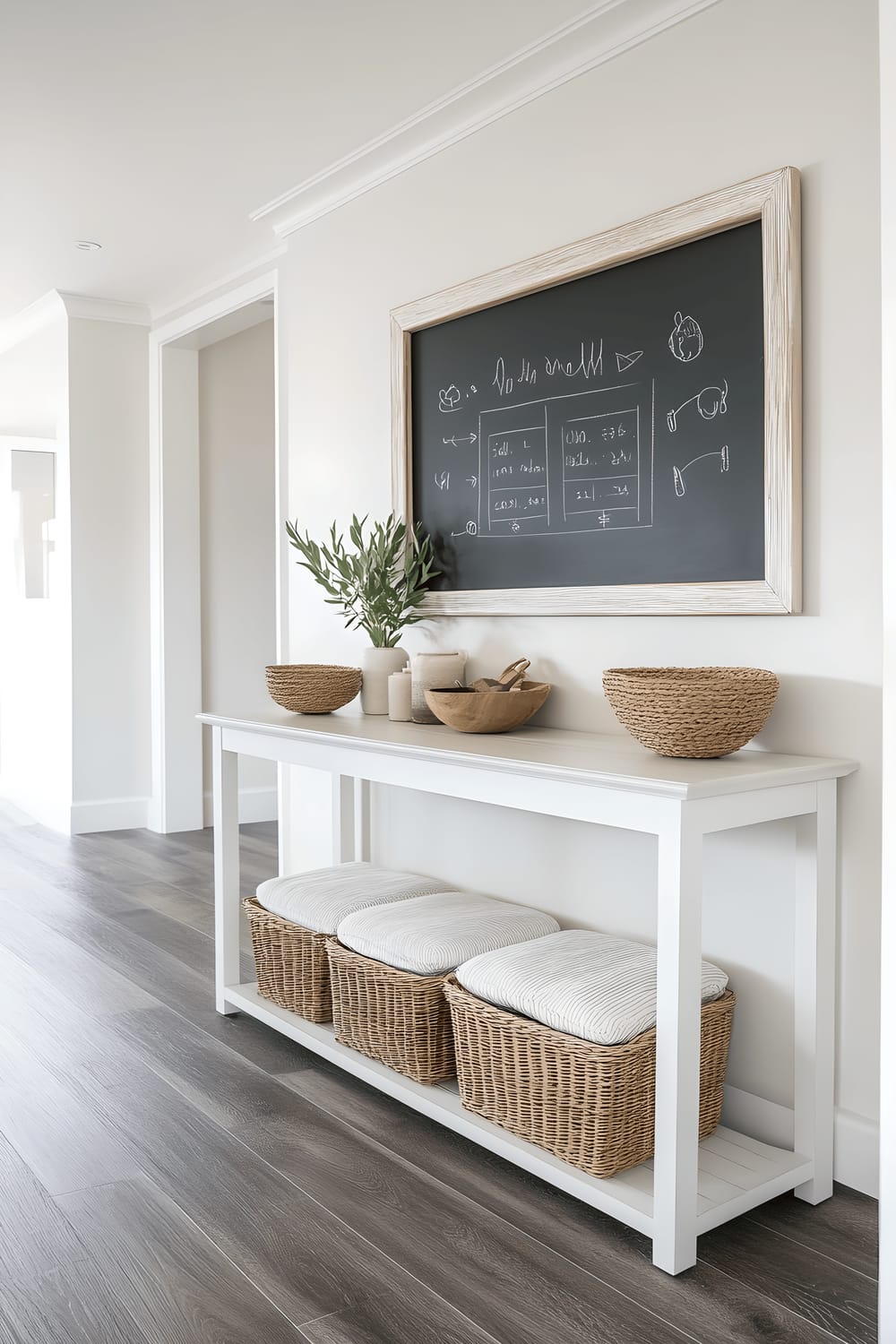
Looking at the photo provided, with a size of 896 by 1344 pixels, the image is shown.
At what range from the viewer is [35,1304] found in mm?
1650

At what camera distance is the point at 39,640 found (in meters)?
5.71

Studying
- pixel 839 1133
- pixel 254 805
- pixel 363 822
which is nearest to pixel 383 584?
pixel 363 822

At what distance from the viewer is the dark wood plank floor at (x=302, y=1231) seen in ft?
5.29

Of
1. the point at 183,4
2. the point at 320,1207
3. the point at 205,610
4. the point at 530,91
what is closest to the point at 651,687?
the point at 320,1207

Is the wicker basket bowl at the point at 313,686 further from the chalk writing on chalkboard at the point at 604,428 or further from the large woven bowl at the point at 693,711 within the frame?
the large woven bowl at the point at 693,711

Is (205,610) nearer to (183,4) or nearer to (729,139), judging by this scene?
(183,4)

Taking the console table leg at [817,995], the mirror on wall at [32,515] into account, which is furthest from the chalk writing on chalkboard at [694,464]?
the mirror on wall at [32,515]

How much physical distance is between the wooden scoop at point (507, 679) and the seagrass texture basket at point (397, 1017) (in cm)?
68

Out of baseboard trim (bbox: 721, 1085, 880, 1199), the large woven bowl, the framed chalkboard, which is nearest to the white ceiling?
the framed chalkboard

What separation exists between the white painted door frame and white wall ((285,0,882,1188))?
7.89ft

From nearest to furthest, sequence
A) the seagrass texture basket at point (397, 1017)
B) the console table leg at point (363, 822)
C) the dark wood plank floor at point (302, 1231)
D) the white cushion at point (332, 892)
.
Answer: the dark wood plank floor at point (302, 1231)
the seagrass texture basket at point (397, 1017)
the white cushion at point (332, 892)
the console table leg at point (363, 822)

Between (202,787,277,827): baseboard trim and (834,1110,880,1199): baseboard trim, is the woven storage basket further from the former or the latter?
(202,787,277,827): baseboard trim

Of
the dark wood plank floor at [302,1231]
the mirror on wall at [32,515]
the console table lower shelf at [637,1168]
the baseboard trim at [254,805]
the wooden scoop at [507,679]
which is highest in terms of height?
the mirror on wall at [32,515]

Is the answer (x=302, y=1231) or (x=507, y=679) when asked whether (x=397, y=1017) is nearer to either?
(x=302, y=1231)
